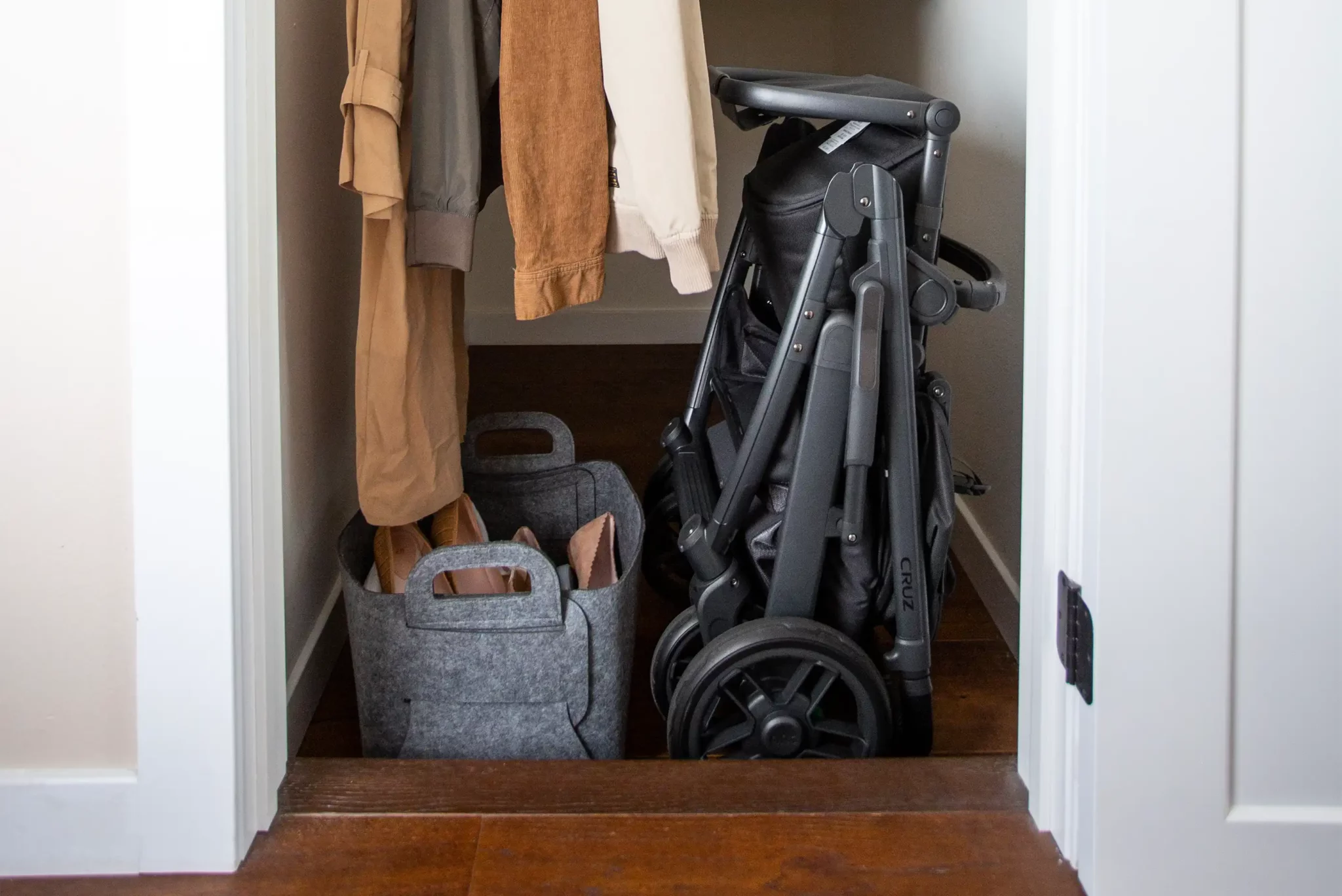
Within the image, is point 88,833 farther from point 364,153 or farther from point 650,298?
point 650,298

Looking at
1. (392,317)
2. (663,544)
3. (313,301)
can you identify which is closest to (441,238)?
(392,317)

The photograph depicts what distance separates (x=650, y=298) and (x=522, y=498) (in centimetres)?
185

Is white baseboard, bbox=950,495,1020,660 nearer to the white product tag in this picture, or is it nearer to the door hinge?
the door hinge

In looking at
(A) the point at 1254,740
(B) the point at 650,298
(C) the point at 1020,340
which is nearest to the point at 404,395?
(C) the point at 1020,340

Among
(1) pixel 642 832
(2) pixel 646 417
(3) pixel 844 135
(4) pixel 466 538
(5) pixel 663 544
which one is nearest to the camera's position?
(1) pixel 642 832

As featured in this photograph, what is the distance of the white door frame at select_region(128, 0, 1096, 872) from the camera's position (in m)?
1.04

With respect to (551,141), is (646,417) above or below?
below

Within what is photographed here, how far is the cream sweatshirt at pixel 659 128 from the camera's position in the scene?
A: 1.32 m

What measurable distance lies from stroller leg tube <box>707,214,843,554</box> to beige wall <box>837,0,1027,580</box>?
1.20 ft

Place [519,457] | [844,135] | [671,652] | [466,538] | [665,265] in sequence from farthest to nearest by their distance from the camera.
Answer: [665,265], [519,457], [466,538], [671,652], [844,135]

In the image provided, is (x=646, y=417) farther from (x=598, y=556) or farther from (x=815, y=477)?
(x=815, y=477)

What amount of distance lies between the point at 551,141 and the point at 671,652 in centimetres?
66

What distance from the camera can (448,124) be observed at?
1360 mm

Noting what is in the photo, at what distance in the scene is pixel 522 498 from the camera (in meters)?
1.81
